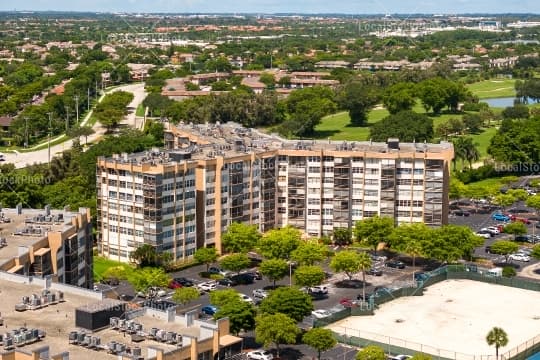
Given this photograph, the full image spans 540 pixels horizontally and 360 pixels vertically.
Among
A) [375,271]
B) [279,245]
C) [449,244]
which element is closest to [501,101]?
[449,244]

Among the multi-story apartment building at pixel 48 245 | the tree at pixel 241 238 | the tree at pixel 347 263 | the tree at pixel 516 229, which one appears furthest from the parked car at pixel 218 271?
the tree at pixel 516 229

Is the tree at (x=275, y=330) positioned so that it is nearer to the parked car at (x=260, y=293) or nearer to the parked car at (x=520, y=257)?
the parked car at (x=260, y=293)

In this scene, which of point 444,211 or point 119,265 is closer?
point 119,265

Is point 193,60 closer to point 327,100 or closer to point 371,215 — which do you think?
point 327,100

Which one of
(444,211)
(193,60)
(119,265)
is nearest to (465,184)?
(444,211)

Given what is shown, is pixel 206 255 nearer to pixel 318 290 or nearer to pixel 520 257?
pixel 318 290

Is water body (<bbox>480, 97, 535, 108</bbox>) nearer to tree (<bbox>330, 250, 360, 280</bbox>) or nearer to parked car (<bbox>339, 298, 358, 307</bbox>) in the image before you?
tree (<bbox>330, 250, 360, 280</bbox>)
